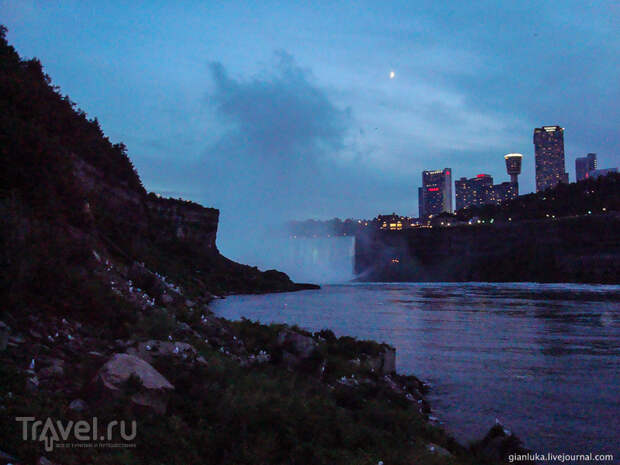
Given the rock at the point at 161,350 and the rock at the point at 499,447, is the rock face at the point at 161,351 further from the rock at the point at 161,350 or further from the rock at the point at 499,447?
the rock at the point at 499,447

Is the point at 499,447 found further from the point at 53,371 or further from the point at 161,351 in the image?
the point at 53,371

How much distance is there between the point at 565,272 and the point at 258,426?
13398 cm

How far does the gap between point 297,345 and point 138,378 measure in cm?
777

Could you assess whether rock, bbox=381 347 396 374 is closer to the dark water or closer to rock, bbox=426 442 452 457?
the dark water

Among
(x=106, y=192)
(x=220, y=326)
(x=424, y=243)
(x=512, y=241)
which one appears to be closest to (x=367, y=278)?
(x=424, y=243)

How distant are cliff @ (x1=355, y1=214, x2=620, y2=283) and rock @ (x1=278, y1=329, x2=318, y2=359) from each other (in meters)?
116

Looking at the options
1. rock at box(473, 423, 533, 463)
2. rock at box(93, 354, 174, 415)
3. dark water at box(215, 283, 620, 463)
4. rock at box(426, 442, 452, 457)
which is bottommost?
dark water at box(215, 283, 620, 463)

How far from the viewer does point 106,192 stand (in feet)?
134

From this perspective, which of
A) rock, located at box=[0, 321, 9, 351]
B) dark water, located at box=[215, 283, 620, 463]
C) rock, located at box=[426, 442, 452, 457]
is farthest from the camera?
dark water, located at box=[215, 283, 620, 463]

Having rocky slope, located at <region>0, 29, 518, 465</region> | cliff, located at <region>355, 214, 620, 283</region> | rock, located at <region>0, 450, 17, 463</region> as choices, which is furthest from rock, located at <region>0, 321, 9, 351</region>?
cliff, located at <region>355, 214, 620, 283</region>

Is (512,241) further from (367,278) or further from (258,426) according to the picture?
(258,426)

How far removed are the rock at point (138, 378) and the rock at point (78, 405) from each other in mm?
243

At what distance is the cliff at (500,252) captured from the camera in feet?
397

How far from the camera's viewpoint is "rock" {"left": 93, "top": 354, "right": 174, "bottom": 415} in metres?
7.27
